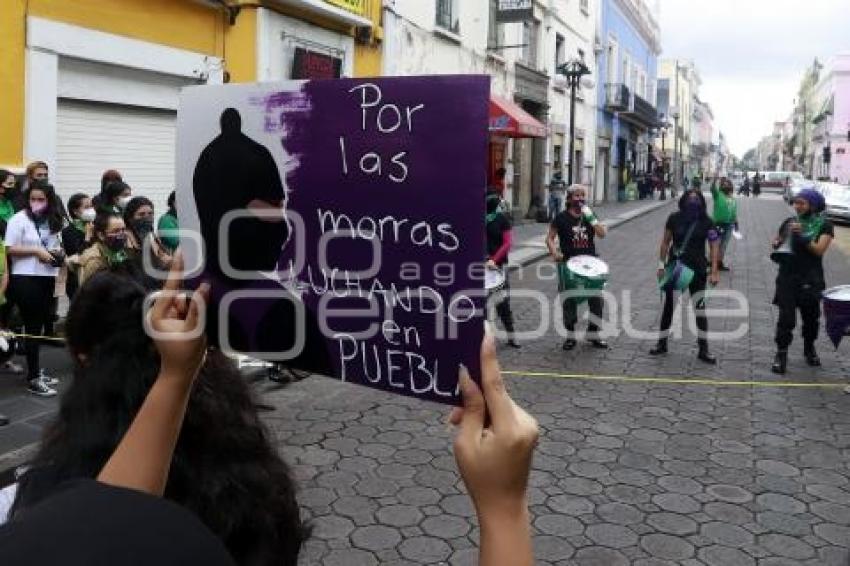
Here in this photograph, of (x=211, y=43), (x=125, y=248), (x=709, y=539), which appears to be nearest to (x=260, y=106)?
(x=709, y=539)

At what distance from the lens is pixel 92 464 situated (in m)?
1.49

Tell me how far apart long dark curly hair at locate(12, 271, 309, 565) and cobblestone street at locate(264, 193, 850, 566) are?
228 centimetres

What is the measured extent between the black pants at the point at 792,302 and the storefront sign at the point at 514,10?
13.6 m

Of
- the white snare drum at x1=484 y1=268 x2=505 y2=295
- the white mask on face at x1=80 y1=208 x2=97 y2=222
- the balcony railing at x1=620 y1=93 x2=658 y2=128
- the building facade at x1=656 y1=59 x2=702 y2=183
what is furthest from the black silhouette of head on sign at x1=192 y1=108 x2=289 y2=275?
the building facade at x1=656 y1=59 x2=702 y2=183

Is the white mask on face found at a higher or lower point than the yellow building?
lower

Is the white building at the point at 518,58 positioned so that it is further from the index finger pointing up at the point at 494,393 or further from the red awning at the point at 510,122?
the index finger pointing up at the point at 494,393

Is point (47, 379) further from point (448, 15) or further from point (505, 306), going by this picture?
point (448, 15)

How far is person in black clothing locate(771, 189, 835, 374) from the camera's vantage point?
735 cm

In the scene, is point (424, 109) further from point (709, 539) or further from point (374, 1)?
point (374, 1)

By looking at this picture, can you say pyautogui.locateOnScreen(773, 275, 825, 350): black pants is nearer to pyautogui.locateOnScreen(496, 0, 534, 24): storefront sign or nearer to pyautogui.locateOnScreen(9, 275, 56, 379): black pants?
pyautogui.locateOnScreen(9, 275, 56, 379): black pants

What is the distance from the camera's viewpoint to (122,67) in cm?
971

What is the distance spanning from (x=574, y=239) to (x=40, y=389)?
16.8ft

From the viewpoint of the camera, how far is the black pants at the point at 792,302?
24.3 ft

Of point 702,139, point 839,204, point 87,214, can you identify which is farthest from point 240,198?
point 702,139
